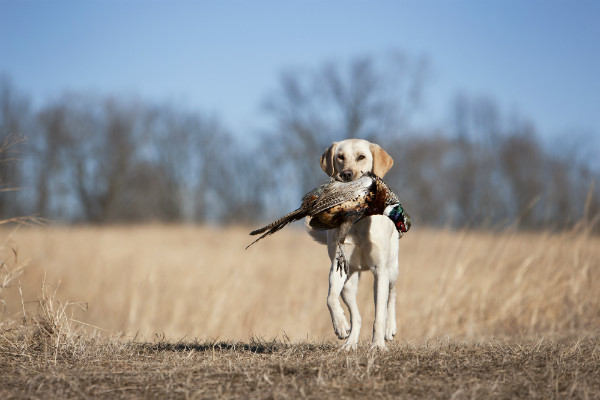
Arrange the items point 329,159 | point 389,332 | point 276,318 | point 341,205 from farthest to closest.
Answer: point 276,318 < point 329,159 < point 389,332 < point 341,205

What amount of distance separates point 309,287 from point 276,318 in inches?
48.3

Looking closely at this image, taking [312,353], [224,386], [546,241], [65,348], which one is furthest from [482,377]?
[546,241]

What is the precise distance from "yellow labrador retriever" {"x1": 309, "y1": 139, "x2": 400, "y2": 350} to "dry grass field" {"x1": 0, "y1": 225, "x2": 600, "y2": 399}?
20 cm

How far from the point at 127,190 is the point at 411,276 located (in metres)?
27.3

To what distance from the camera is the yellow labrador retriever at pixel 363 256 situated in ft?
13.6

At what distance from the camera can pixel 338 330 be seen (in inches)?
160

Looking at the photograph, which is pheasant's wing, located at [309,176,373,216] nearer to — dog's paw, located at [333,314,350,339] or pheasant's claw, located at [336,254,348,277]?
pheasant's claw, located at [336,254,348,277]

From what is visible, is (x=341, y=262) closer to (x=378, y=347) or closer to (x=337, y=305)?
(x=337, y=305)

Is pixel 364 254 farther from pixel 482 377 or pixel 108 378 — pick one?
pixel 108 378

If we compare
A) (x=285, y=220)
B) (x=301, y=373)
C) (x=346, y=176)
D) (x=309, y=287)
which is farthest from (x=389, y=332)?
(x=309, y=287)

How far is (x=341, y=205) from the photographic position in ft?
12.7

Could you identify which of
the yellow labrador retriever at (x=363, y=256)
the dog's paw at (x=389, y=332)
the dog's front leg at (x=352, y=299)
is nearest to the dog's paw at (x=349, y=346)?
the yellow labrador retriever at (x=363, y=256)

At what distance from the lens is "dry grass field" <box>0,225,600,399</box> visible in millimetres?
3178

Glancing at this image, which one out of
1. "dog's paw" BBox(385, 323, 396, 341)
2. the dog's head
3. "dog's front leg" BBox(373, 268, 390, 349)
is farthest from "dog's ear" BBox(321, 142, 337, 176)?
"dog's paw" BBox(385, 323, 396, 341)
